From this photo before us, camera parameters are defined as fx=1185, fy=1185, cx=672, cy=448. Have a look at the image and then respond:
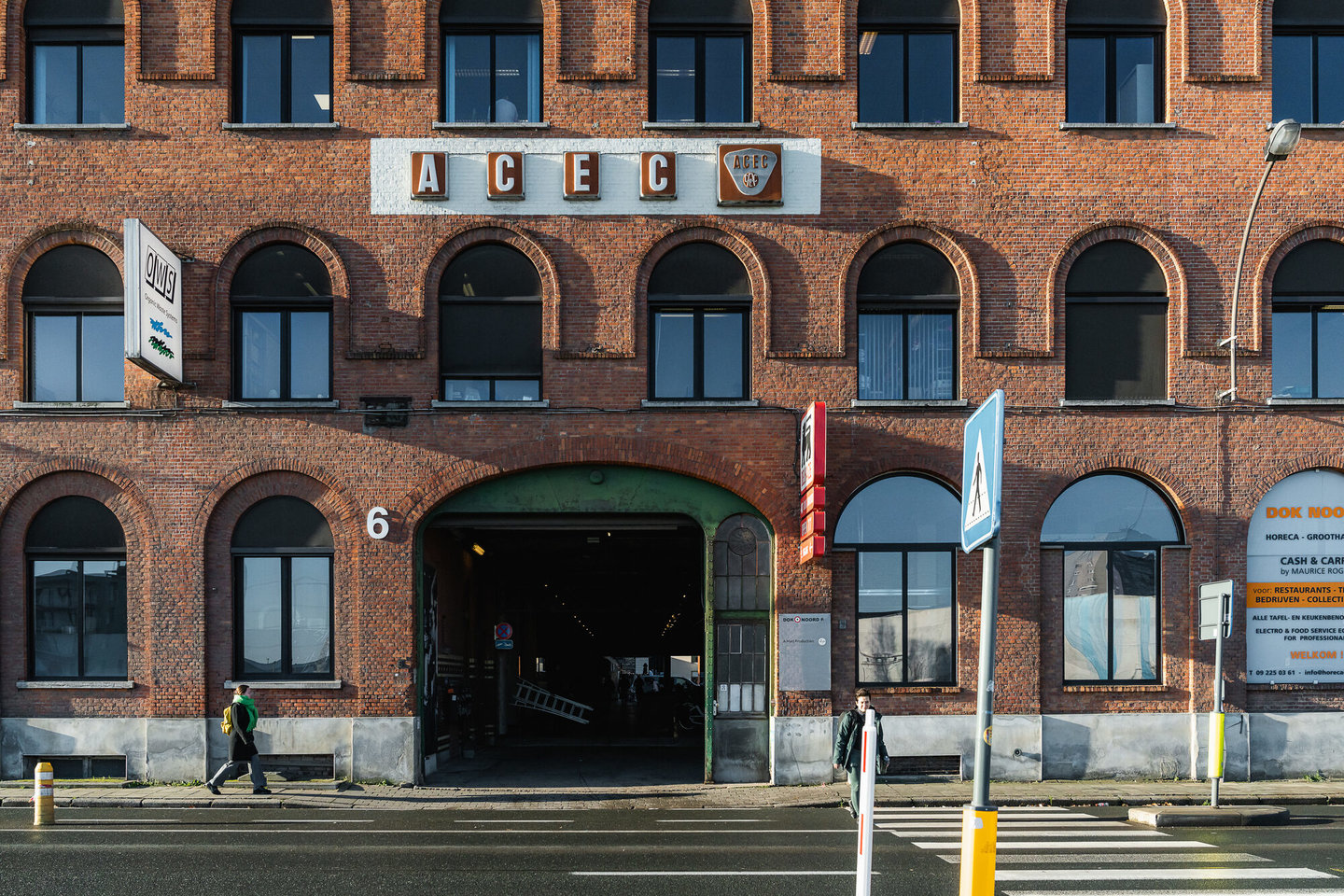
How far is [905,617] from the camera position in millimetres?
19703

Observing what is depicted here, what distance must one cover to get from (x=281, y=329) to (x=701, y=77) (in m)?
8.31

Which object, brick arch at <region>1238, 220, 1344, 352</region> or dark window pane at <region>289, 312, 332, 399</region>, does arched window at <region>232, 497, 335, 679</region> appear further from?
brick arch at <region>1238, 220, 1344, 352</region>

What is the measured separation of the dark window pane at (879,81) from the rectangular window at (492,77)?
5.54 metres

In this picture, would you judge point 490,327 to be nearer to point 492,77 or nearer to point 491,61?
point 492,77

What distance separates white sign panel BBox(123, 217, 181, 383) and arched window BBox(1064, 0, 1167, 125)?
15060 millimetres

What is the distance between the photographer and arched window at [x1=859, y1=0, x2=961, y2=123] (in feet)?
66.3

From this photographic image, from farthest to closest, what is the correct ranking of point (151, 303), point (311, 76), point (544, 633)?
point (544, 633), point (311, 76), point (151, 303)

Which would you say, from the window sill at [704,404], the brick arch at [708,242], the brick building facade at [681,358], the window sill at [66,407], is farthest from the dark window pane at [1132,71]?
the window sill at [66,407]

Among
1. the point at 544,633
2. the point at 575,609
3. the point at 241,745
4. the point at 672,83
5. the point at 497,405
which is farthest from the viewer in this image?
the point at 544,633

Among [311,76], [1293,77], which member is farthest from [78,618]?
[1293,77]

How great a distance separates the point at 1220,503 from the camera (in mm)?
19531

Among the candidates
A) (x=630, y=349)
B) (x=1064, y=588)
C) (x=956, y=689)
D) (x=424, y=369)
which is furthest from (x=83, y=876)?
(x=1064, y=588)

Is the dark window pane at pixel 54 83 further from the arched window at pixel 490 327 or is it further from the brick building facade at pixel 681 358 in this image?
the arched window at pixel 490 327

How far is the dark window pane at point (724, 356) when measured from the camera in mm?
19922
